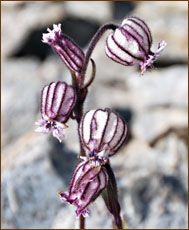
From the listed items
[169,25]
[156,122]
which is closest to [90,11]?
[169,25]

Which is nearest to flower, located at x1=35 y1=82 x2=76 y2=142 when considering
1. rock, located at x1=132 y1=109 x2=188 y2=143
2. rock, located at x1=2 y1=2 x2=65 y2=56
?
rock, located at x1=132 y1=109 x2=188 y2=143

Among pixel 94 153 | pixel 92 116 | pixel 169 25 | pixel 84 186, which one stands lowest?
pixel 84 186

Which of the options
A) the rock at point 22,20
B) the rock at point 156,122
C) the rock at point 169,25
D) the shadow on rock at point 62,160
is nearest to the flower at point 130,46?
the shadow on rock at point 62,160

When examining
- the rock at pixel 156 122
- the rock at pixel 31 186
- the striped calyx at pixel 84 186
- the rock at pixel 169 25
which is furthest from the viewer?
the rock at pixel 169 25

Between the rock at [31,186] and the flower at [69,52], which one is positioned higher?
the flower at [69,52]

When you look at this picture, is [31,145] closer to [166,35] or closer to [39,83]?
[39,83]

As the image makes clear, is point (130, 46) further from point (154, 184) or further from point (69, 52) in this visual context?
point (154, 184)

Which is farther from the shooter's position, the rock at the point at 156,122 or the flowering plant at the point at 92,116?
the rock at the point at 156,122

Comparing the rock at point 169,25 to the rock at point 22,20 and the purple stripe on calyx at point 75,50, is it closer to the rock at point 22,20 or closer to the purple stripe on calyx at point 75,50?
the rock at point 22,20

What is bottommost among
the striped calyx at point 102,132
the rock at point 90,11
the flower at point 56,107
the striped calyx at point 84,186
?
the striped calyx at point 84,186
